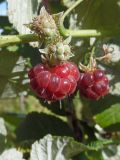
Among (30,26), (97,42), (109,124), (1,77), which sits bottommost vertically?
(109,124)

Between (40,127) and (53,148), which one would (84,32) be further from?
(40,127)

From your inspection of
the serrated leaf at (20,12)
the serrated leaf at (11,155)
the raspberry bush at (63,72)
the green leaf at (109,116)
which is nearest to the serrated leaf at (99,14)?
the raspberry bush at (63,72)

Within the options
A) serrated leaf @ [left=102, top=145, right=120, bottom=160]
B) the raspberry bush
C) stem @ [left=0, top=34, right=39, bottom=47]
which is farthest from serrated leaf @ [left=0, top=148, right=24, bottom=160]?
stem @ [left=0, top=34, right=39, bottom=47]

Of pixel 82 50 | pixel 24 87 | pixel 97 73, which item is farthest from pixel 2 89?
pixel 97 73

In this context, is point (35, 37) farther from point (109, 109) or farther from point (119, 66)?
point (109, 109)

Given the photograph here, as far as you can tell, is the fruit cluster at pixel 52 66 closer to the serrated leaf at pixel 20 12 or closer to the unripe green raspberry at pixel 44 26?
the unripe green raspberry at pixel 44 26

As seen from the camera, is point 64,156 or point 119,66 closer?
point 64,156

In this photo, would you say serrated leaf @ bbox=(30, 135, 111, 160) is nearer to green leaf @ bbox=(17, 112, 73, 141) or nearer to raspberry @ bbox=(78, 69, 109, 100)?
raspberry @ bbox=(78, 69, 109, 100)

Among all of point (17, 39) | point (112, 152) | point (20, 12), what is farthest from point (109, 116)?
point (17, 39)
